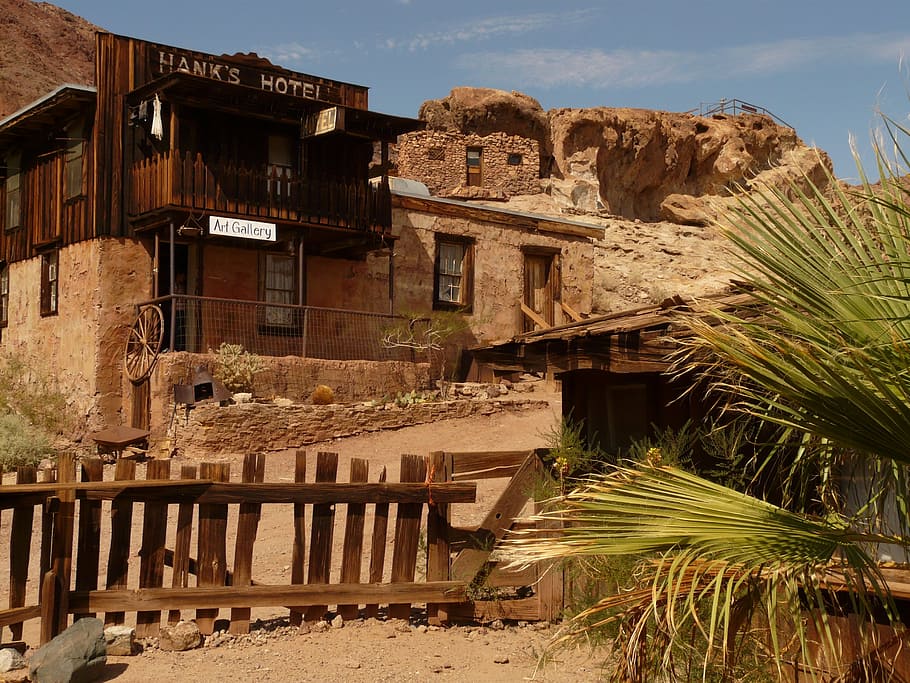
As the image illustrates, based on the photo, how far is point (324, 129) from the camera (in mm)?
19859

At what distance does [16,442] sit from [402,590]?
10.3 meters

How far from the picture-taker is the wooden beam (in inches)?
263

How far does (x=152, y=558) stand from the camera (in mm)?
6789

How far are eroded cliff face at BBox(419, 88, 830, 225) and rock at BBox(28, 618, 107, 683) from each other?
3166 centimetres

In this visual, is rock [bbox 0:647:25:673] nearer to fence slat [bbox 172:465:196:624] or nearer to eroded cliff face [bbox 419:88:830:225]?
fence slat [bbox 172:465:196:624]

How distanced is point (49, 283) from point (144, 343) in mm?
4149

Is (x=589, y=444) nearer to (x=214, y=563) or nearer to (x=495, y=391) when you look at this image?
(x=214, y=563)

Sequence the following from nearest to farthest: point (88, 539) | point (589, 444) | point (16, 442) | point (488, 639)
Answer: point (88, 539) → point (488, 639) → point (589, 444) → point (16, 442)

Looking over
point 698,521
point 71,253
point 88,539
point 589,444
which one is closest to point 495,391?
point 71,253

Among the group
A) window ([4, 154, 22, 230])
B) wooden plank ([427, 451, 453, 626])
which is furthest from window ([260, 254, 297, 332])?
wooden plank ([427, 451, 453, 626])

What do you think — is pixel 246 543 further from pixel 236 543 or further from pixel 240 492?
pixel 240 492

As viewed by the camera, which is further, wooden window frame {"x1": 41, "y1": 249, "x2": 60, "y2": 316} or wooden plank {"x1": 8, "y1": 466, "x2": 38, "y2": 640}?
wooden window frame {"x1": 41, "y1": 249, "x2": 60, "y2": 316}

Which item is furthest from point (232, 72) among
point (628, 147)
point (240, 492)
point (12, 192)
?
point (628, 147)

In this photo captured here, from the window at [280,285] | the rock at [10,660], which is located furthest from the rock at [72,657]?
the window at [280,285]
